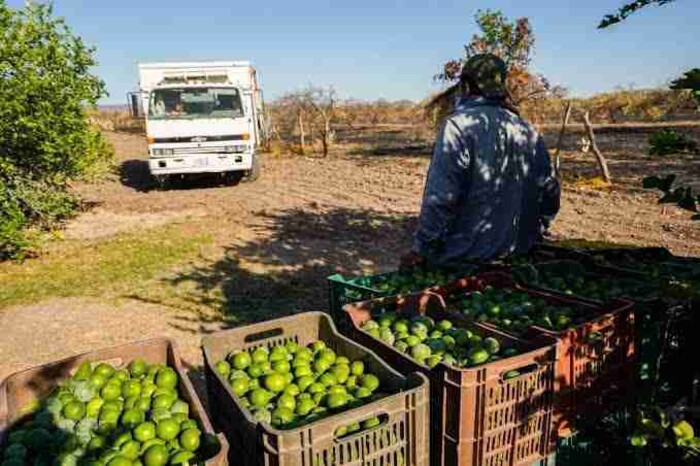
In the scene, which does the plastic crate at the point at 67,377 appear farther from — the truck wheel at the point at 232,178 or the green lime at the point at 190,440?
the truck wheel at the point at 232,178

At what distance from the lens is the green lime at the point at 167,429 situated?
81.5 inches

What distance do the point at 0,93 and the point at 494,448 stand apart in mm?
8900

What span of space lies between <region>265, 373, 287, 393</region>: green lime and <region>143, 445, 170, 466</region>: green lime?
552 mm

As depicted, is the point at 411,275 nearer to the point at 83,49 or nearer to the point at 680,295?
the point at 680,295

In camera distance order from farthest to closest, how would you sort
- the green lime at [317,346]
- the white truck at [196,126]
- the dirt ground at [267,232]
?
the white truck at [196,126] < the dirt ground at [267,232] < the green lime at [317,346]

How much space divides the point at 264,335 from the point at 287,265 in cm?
502

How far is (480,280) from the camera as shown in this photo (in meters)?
3.32

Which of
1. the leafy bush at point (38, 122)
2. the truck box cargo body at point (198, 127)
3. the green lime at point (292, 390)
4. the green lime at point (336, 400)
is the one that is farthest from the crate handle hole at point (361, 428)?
the truck box cargo body at point (198, 127)

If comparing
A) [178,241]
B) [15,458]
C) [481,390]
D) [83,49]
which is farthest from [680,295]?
[83,49]

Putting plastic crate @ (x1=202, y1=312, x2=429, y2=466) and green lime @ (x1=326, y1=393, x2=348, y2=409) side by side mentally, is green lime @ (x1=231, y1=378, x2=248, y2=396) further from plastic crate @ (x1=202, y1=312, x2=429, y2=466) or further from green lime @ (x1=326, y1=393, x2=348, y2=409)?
green lime @ (x1=326, y1=393, x2=348, y2=409)

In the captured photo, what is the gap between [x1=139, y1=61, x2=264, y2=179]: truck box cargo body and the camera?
42.8ft

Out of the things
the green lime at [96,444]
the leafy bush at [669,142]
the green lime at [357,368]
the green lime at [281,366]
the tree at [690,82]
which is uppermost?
the tree at [690,82]

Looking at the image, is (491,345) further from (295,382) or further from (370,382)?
(295,382)

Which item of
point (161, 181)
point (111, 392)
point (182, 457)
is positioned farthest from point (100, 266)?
point (161, 181)
